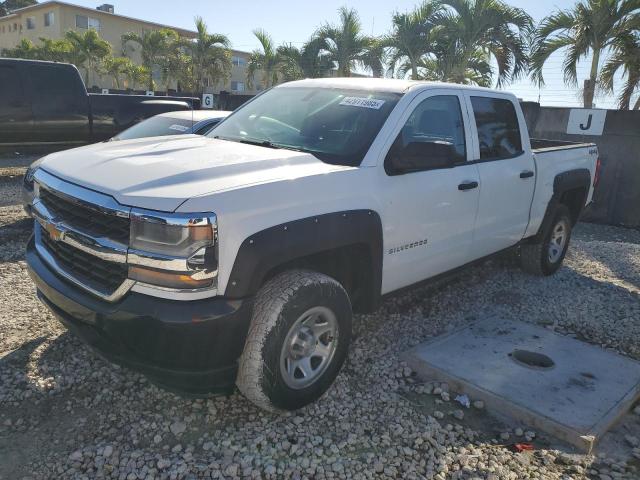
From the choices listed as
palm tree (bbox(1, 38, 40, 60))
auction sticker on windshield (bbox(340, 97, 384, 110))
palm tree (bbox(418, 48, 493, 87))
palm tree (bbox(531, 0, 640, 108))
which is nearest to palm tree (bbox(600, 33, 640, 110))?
palm tree (bbox(531, 0, 640, 108))

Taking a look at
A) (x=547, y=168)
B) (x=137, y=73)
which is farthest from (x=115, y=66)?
A: (x=547, y=168)

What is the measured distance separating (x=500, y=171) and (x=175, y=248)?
119 inches

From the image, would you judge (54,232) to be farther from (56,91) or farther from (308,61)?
(308,61)

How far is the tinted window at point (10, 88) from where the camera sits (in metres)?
9.11

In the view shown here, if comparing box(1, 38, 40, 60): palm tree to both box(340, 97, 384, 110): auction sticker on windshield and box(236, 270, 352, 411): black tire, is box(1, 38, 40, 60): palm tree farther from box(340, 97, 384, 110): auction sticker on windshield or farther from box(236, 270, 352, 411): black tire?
box(236, 270, 352, 411): black tire

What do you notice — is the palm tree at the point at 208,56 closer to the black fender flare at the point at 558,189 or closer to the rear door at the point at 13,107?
the rear door at the point at 13,107

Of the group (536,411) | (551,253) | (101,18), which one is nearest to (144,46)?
(101,18)

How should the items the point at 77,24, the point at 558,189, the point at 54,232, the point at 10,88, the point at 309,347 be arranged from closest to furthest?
the point at 54,232 < the point at 309,347 < the point at 558,189 < the point at 10,88 < the point at 77,24

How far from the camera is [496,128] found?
4684 mm

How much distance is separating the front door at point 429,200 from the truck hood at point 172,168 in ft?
1.63

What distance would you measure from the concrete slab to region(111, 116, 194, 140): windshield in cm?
467

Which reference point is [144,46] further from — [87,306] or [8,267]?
[87,306]

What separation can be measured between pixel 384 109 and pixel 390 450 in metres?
2.14

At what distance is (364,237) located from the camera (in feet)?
10.6
